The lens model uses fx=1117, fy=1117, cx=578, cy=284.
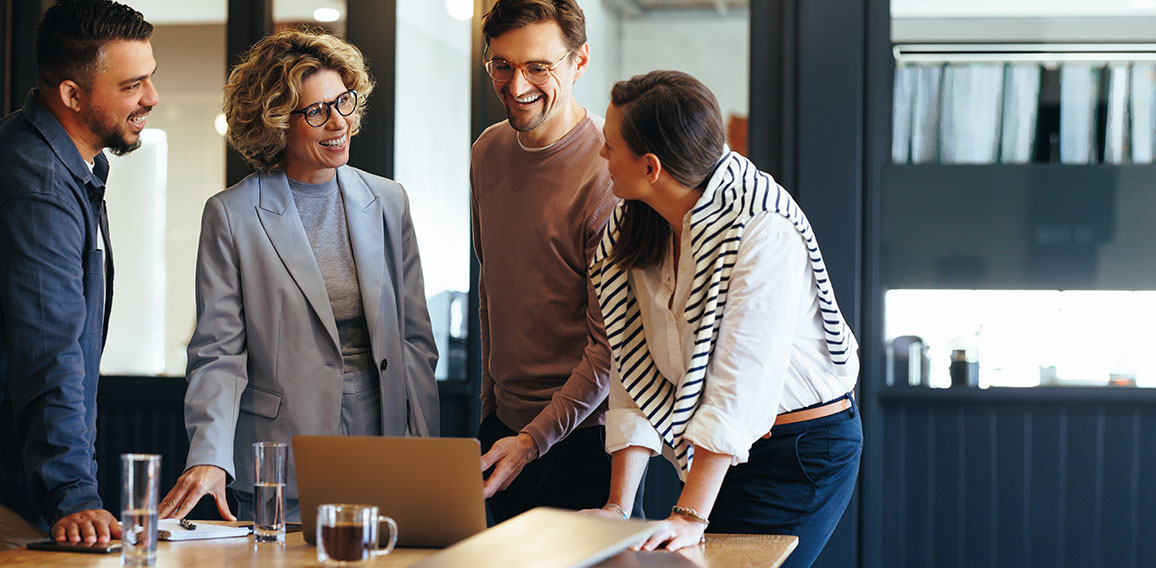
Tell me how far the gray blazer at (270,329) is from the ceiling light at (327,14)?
1444 mm

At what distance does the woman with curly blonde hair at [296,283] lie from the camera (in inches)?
89.5

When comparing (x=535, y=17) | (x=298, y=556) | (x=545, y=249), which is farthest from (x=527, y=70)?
(x=298, y=556)

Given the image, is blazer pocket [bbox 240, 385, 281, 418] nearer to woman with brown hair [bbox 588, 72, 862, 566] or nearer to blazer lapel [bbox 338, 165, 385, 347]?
blazer lapel [bbox 338, 165, 385, 347]

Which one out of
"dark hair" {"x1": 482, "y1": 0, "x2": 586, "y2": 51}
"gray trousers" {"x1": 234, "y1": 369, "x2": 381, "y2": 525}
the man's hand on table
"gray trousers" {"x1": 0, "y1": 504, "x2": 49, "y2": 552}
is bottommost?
"gray trousers" {"x1": 0, "y1": 504, "x2": 49, "y2": 552}

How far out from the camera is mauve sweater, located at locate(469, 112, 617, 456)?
2.33m

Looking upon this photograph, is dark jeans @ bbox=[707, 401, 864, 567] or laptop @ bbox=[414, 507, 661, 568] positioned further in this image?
dark jeans @ bbox=[707, 401, 864, 567]

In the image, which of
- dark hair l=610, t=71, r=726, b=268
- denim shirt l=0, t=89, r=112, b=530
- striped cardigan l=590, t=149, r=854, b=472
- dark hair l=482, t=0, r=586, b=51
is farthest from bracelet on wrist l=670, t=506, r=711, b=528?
dark hair l=482, t=0, r=586, b=51

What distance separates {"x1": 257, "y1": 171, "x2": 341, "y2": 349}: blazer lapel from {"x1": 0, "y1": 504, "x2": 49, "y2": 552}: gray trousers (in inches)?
25.8

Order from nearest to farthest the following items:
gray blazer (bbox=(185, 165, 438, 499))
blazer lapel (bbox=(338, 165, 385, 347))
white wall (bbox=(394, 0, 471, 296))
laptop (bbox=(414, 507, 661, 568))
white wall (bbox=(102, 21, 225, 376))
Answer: laptop (bbox=(414, 507, 661, 568))
gray blazer (bbox=(185, 165, 438, 499))
blazer lapel (bbox=(338, 165, 385, 347))
white wall (bbox=(394, 0, 471, 296))
white wall (bbox=(102, 21, 225, 376))

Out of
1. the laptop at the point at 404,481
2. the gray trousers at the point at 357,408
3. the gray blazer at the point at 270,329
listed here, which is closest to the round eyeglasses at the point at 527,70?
the gray blazer at the point at 270,329

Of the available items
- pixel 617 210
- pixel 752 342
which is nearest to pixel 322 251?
pixel 617 210

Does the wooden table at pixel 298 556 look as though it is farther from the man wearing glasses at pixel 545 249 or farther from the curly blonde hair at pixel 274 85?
the curly blonde hair at pixel 274 85

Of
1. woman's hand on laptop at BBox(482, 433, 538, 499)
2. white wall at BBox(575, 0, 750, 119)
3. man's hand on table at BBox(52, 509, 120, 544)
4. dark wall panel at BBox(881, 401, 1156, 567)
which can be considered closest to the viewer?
man's hand on table at BBox(52, 509, 120, 544)

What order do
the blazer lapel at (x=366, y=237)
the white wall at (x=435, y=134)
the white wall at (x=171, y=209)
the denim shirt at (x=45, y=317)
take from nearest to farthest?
the denim shirt at (x=45, y=317) < the blazer lapel at (x=366, y=237) < the white wall at (x=435, y=134) < the white wall at (x=171, y=209)
